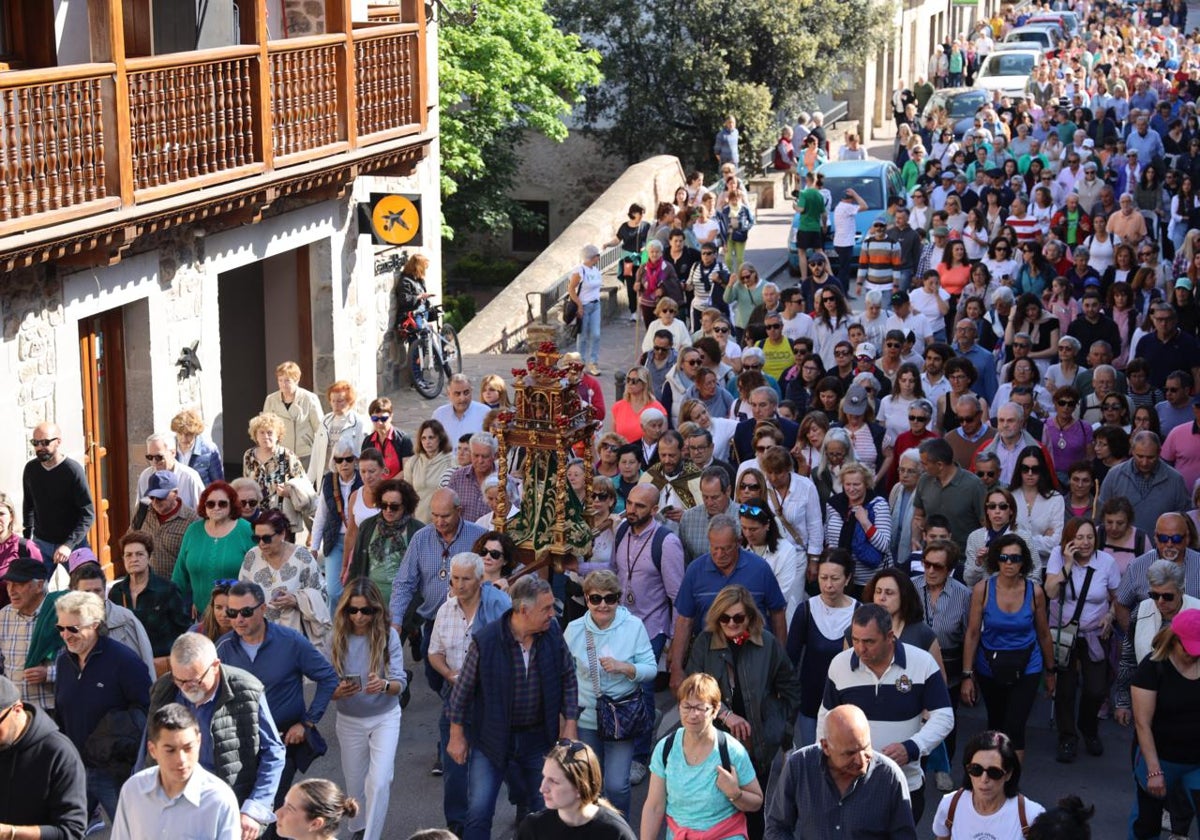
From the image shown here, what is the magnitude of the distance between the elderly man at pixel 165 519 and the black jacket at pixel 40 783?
3.73 metres

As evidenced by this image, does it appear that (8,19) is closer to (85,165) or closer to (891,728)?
(85,165)

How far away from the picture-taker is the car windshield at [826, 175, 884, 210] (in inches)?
1045

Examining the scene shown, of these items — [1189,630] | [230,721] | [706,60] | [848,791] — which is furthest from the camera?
[706,60]

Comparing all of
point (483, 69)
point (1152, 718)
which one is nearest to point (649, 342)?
point (1152, 718)

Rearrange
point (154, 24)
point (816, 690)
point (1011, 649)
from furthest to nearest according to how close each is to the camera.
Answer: point (154, 24)
point (1011, 649)
point (816, 690)

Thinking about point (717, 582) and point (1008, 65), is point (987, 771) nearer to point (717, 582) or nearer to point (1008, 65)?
point (717, 582)

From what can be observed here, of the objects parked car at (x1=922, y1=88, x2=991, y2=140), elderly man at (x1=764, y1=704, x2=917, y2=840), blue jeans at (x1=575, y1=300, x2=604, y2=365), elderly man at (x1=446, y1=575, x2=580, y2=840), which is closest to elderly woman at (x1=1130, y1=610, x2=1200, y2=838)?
elderly man at (x1=764, y1=704, x2=917, y2=840)

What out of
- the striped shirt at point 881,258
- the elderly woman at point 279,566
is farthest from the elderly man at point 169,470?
the striped shirt at point 881,258

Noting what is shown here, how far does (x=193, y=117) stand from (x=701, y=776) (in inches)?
345

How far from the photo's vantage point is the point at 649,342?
1714 cm

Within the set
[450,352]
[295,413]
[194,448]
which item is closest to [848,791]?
[194,448]

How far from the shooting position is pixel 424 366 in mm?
20938

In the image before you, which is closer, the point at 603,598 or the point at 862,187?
the point at 603,598

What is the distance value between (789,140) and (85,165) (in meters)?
21.8
